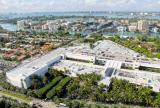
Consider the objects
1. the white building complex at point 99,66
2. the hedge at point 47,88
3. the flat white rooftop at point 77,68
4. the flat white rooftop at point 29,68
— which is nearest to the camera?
the hedge at point 47,88

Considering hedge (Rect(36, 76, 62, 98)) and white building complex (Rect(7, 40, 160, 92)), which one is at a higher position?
white building complex (Rect(7, 40, 160, 92))

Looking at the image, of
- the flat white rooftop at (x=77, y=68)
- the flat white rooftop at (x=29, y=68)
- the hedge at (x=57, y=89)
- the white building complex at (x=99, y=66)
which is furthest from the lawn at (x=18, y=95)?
the flat white rooftop at (x=77, y=68)

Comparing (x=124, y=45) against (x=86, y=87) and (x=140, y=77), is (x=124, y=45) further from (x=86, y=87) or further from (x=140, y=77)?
(x=86, y=87)

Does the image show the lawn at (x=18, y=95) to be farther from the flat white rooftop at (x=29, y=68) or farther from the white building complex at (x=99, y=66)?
the flat white rooftop at (x=29, y=68)

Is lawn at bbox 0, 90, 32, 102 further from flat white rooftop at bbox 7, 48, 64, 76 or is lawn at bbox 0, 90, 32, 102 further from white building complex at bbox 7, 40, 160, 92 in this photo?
flat white rooftop at bbox 7, 48, 64, 76

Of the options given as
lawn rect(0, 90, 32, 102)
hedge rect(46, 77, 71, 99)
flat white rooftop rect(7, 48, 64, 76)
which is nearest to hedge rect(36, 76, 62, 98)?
hedge rect(46, 77, 71, 99)

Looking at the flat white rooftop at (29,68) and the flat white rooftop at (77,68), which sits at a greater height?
the flat white rooftop at (29,68)
